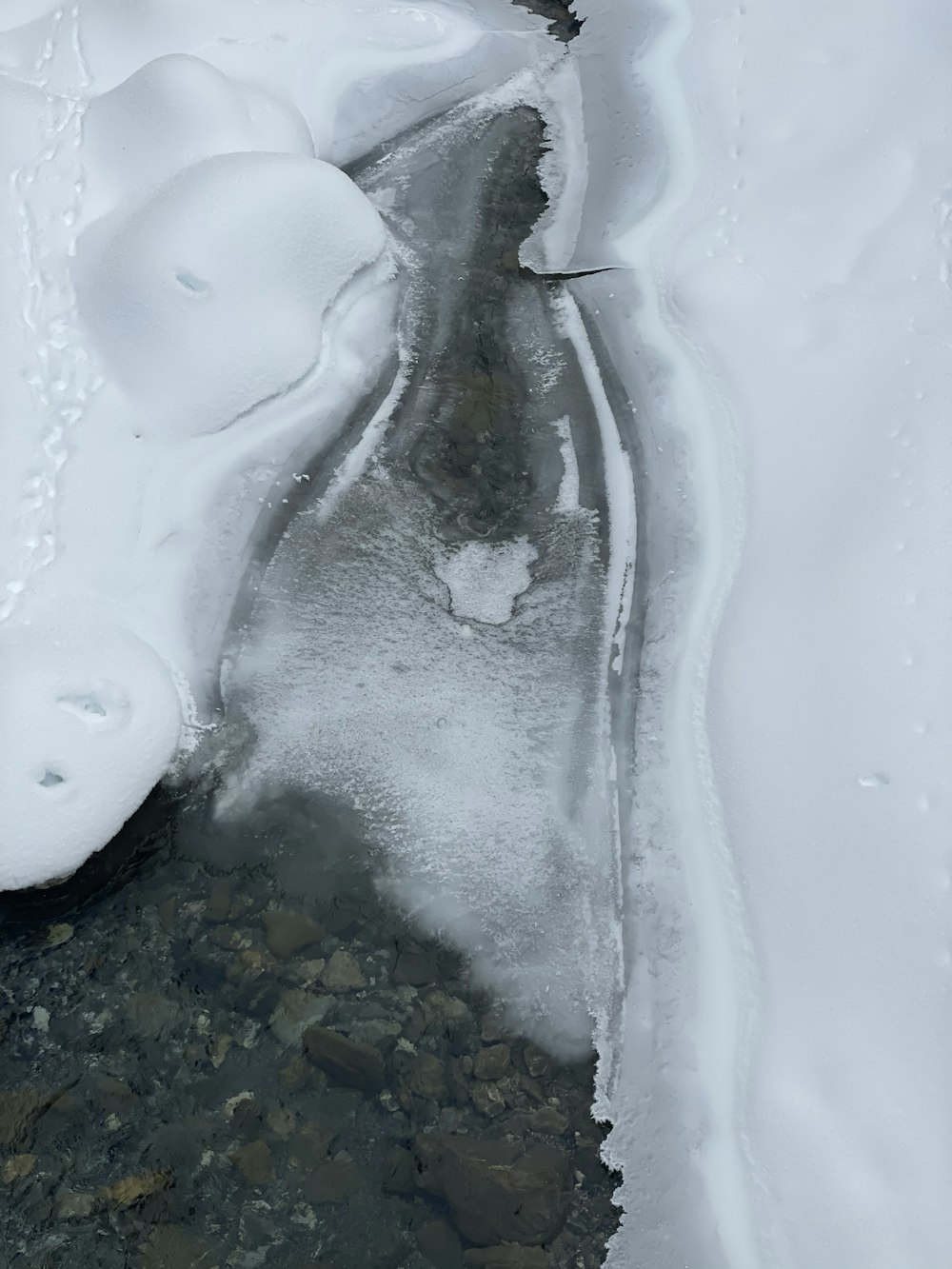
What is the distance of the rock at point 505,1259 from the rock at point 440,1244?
0.07 feet

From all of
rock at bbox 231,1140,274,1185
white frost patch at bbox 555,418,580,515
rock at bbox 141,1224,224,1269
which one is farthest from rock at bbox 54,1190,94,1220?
white frost patch at bbox 555,418,580,515

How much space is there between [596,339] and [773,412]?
0.76 metres

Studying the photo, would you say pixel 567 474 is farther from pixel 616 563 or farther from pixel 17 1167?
pixel 17 1167

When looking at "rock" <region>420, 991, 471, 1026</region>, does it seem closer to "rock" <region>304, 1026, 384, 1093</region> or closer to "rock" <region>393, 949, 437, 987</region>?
"rock" <region>393, 949, 437, 987</region>

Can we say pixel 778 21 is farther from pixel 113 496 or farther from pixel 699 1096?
pixel 699 1096

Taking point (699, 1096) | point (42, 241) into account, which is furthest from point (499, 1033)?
point (42, 241)

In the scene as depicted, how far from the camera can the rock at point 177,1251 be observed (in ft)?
7.07

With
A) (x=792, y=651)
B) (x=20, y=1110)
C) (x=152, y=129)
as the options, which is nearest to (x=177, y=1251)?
A: (x=20, y=1110)

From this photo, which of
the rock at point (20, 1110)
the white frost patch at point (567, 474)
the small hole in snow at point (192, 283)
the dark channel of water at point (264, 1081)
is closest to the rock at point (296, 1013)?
the dark channel of water at point (264, 1081)

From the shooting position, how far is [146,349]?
332 centimetres

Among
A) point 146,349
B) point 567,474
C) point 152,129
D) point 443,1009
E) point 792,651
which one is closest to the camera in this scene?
point 443,1009

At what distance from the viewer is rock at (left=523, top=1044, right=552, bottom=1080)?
244 cm

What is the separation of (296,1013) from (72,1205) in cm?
59

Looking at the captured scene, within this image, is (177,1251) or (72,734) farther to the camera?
(72,734)
